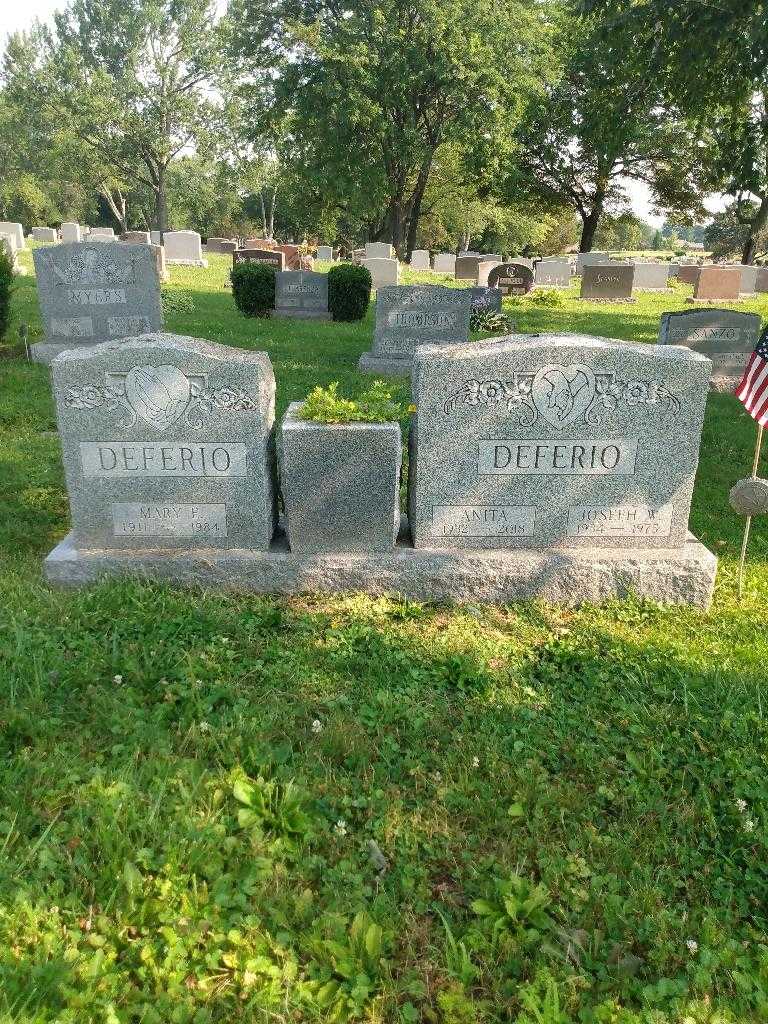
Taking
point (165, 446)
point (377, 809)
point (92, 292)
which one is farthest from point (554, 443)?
point (92, 292)

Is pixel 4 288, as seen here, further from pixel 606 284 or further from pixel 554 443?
pixel 606 284

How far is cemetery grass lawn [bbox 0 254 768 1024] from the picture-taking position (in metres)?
2.18

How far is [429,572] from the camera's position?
173 inches

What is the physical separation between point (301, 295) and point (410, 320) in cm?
514

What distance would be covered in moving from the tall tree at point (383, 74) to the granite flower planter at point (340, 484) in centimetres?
2454

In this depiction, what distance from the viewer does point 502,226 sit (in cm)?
4069

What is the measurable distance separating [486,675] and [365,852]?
124 cm

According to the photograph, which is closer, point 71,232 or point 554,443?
point 554,443

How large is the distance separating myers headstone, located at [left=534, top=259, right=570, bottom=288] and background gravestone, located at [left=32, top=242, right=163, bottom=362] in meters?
19.7

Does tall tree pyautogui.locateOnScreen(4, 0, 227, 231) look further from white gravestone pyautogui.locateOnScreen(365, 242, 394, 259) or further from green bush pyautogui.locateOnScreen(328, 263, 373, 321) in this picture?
green bush pyautogui.locateOnScreen(328, 263, 373, 321)

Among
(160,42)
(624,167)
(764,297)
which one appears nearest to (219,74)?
(160,42)

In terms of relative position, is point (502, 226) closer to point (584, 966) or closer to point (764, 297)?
point (764, 297)

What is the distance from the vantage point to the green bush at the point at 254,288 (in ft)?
49.1

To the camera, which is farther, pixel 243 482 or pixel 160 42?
pixel 160 42
